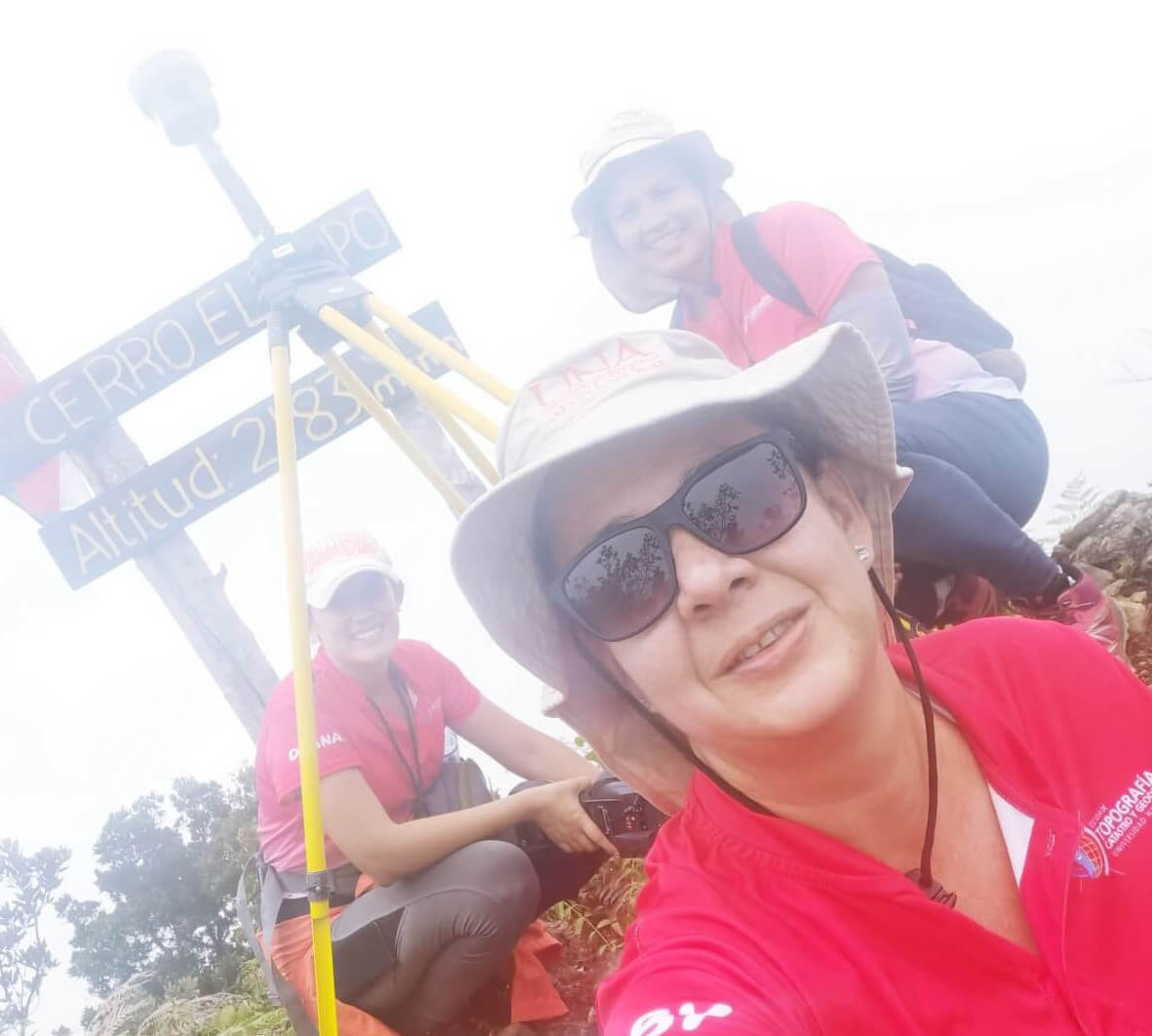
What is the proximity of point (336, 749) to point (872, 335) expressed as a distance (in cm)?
174

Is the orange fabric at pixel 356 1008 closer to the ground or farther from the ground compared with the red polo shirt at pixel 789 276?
closer to the ground

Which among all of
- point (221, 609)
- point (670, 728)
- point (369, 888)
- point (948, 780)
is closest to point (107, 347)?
point (221, 609)

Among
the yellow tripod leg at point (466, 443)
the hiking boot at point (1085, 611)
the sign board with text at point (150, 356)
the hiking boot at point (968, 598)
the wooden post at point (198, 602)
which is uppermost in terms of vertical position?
the sign board with text at point (150, 356)

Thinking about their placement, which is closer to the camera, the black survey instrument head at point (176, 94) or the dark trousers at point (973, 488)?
the dark trousers at point (973, 488)

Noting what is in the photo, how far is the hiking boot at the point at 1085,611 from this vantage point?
1845 millimetres

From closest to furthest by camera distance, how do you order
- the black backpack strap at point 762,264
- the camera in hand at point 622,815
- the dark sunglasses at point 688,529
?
the dark sunglasses at point 688,529
the black backpack strap at point 762,264
the camera in hand at point 622,815

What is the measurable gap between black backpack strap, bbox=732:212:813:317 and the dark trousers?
1.21ft

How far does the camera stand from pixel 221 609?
361 cm

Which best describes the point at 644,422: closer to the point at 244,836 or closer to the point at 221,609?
the point at 221,609

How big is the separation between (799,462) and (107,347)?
10.9ft

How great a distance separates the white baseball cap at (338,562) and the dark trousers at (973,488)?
1594mm

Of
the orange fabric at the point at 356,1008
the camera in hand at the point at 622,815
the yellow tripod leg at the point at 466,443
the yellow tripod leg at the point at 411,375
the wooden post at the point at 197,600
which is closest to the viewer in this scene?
the yellow tripod leg at the point at 411,375

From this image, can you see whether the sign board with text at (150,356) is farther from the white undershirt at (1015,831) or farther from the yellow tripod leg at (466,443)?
the white undershirt at (1015,831)

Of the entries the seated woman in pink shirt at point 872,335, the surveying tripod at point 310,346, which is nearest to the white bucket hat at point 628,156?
the seated woman in pink shirt at point 872,335
